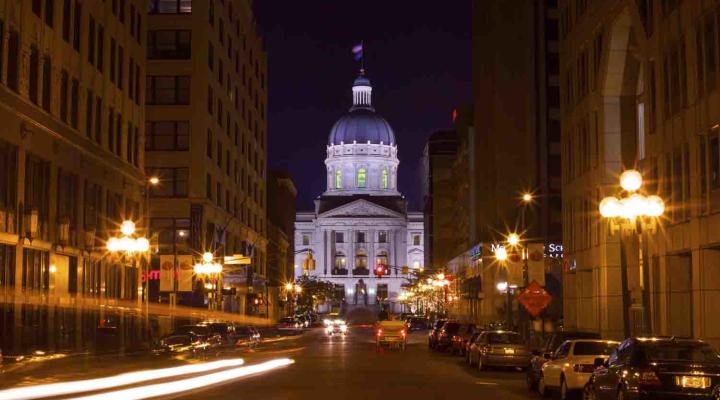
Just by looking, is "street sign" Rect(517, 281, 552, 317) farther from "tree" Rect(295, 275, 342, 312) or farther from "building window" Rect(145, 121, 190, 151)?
"tree" Rect(295, 275, 342, 312)

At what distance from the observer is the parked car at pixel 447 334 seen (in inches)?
2180

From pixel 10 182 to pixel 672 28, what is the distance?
24495mm

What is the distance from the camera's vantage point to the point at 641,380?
19.3m

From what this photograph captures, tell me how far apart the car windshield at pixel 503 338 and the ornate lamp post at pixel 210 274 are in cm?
3226

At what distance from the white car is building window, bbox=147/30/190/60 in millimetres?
56201

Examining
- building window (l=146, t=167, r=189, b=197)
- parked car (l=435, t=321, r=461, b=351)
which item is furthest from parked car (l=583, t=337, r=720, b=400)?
building window (l=146, t=167, r=189, b=197)

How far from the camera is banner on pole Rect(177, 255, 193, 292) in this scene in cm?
6031

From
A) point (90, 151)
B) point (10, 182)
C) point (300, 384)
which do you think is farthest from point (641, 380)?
point (90, 151)

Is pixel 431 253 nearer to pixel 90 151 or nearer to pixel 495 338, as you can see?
pixel 90 151

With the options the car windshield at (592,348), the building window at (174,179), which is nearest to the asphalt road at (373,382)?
the car windshield at (592,348)

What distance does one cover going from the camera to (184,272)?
6038 centimetres

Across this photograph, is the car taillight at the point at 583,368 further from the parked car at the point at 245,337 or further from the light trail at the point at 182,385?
the parked car at the point at 245,337

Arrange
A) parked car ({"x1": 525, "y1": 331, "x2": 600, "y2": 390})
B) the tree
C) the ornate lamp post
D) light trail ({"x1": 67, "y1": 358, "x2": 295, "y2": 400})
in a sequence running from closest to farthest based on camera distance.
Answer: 1. light trail ({"x1": 67, "y1": 358, "x2": 295, "y2": 400})
2. parked car ({"x1": 525, "y1": 331, "x2": 600, "y2": 390})
3. the ornate lamp post
4. the tree

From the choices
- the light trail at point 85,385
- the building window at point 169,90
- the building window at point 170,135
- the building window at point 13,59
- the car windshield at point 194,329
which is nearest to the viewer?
the light trail at point 85,385
